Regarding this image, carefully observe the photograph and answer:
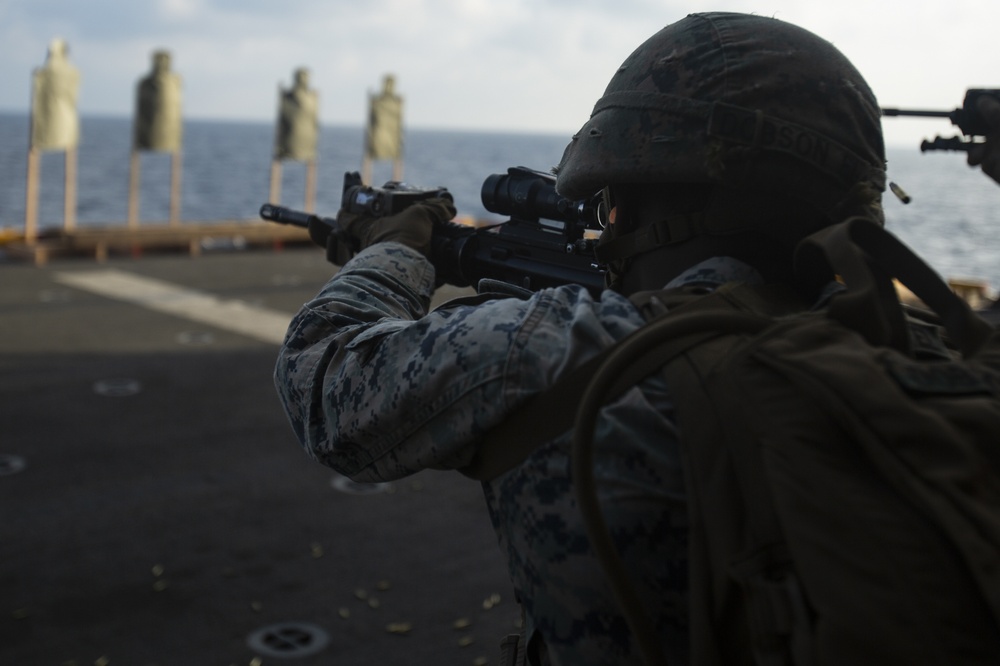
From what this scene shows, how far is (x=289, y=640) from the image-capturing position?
401 cm

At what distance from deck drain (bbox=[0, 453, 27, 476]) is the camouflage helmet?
16.5 ft

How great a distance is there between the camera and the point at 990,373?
3.85ft

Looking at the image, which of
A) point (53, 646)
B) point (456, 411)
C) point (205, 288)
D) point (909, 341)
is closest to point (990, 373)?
point (909, 341)

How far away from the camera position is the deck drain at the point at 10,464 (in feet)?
18.6

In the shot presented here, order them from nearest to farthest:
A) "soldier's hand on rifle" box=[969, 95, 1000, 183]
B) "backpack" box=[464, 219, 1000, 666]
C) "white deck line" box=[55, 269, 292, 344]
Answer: "backpack" box=[464, 219, 1000, 666] → "soldier's hand on rifle" box=[969, 95, 1000, 183] → "white deck line" box=[55, 269, 292, 344]

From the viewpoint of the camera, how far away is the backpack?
105 cm

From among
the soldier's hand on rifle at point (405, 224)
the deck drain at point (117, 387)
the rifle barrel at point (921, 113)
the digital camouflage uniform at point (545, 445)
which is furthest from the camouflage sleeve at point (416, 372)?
the deck drain at point (117, 387)

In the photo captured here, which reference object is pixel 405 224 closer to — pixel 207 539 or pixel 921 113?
pixel 921 113

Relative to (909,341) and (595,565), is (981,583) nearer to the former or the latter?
(909,341)

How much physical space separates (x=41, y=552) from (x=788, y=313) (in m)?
4.17

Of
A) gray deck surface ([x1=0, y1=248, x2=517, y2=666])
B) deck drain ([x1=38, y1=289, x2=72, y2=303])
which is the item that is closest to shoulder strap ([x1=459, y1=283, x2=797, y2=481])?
gray deck surface ([x1=0, y1=248, x2=517, y2=666])

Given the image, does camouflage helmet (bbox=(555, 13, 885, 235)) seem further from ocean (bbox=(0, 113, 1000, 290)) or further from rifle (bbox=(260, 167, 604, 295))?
ocean (bbox=(0, 113, 1000, 290))

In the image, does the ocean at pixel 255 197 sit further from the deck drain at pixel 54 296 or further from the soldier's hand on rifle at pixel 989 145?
the soldier's hand on rifle at pixel 989 145

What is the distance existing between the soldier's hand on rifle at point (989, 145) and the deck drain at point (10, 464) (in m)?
4.94
